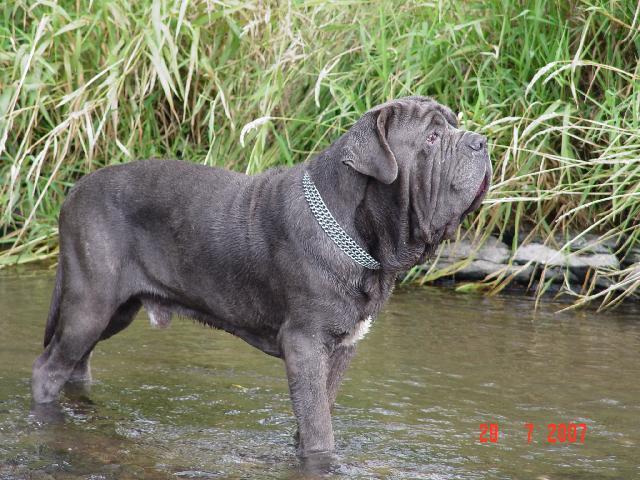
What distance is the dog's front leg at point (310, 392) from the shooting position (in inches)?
152

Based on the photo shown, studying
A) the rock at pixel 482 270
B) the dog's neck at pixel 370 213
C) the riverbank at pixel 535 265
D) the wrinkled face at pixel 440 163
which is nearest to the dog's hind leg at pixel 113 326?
the dog's neck at pixel 370 213

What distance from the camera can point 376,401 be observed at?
4.75 meters

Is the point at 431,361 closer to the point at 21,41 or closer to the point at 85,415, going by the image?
the point at 85,415

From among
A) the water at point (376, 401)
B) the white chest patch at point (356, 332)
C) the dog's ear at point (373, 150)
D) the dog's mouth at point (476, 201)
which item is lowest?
the water at point (376, 401)

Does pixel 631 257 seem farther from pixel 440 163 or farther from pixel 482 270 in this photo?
pixel 440 163

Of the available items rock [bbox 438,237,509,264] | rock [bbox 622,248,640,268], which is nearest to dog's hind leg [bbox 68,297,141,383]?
rock [bbox 438,237,509,264]

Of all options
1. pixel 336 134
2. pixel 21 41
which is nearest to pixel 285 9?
pixel 336 134

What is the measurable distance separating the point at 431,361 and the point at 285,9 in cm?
331

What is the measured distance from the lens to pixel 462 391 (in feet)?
16.1

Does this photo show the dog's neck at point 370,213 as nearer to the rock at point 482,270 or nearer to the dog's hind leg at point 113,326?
the dog's hind leg at point 113,326

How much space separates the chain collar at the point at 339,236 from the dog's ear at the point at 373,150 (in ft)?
0.76

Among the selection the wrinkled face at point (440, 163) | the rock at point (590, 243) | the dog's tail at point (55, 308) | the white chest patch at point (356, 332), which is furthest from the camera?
the rock at point (590, 243)
